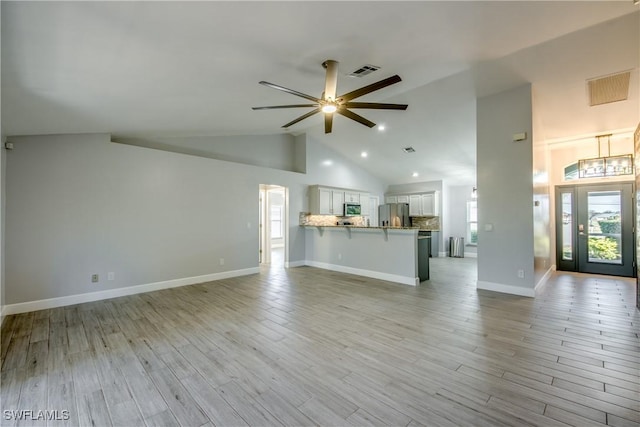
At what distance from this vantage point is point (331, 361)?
7.98 ft

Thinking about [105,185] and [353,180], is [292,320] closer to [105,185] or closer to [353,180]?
[105,185]

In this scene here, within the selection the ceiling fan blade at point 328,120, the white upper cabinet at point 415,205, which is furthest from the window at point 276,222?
the ceiling fan blade at point 328,120

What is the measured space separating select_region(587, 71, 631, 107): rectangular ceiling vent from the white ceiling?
0.11m

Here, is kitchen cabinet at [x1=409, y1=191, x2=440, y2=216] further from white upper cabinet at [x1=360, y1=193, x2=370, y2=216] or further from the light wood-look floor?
the light wood-look floor

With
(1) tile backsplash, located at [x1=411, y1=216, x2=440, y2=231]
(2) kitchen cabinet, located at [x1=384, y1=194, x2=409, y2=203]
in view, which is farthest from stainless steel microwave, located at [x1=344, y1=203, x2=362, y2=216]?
(1) tile backsplash, located at [x1=411, y1=216, x2=440, y2=231]

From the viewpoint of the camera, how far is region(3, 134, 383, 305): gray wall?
12.7 ft

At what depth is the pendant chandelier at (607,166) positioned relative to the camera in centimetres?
534

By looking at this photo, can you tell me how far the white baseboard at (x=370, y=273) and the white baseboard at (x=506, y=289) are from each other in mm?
1086

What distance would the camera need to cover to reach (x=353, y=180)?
29.9ft

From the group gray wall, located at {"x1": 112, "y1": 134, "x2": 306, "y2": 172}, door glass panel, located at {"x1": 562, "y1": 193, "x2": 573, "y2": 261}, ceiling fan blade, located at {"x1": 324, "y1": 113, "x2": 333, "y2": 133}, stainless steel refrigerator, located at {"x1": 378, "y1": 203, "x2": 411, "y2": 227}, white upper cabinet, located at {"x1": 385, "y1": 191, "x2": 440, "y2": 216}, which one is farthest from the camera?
white upper cabinet, located at {"x1": 385, "y1": 191, "x2": 440, "y2": 216}

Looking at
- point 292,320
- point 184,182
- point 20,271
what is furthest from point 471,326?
point 20,271

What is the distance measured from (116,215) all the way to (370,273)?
487 centimetres

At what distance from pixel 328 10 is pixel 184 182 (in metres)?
4.27

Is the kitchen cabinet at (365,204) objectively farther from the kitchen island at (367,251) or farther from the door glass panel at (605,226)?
the door glass panel at (605,226)
